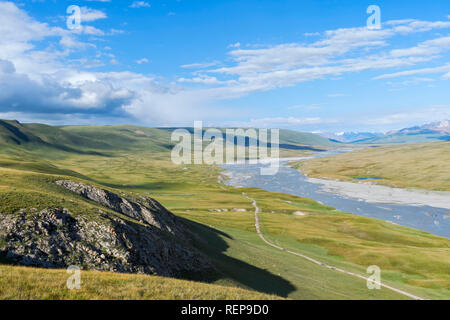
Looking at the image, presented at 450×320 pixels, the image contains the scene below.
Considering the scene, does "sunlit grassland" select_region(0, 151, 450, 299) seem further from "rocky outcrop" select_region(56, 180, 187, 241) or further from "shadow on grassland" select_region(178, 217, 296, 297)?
"rocky outcrop" select_region(56, 180, 187, 241)

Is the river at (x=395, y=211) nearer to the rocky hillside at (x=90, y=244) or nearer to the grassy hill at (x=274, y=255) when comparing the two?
the grassy hill at (x=274, y=255)

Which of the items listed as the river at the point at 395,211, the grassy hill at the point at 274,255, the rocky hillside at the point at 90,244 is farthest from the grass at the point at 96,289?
the river at the point at 395,211

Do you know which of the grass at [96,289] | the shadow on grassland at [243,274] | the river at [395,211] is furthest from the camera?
the river at [395,211]

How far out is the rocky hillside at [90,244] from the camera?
23.4 metres

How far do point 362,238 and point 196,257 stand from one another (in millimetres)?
59536

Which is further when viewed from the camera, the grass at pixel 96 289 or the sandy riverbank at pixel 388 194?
the sandy riverbank at pixel 388 194

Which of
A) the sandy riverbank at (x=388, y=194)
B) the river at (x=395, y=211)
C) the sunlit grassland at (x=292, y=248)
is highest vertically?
the sunlit grassland at (x=292, y=248)

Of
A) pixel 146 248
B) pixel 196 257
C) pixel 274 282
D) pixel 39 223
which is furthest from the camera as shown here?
pixel 274 282

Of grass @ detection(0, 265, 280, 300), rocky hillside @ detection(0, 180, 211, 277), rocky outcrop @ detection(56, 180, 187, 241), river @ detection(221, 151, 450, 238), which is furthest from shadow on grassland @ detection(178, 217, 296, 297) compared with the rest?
river @ detection(221, 151, 450, 238)

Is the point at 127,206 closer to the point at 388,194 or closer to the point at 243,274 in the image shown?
the point at 243,274

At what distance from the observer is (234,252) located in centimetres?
4922

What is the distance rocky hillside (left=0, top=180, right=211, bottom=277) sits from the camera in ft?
76.7

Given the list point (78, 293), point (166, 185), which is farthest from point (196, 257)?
point (166, 185)
